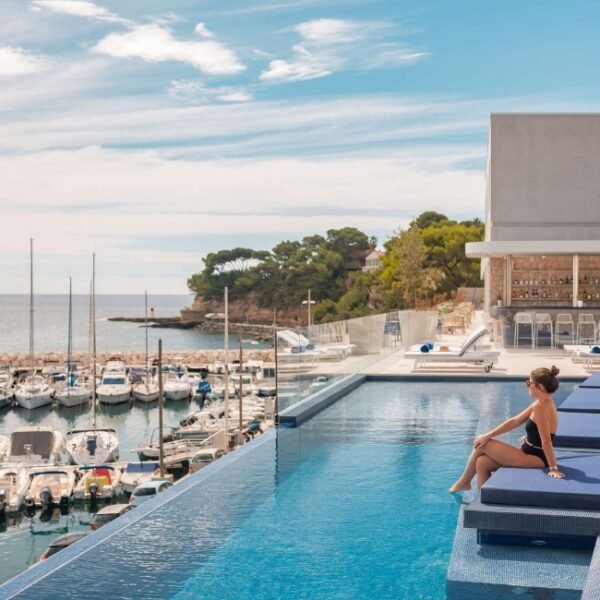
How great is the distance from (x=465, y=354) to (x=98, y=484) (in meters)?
15.5

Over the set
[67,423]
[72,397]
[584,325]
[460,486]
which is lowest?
[67,423]

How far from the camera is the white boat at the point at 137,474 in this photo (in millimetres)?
28342

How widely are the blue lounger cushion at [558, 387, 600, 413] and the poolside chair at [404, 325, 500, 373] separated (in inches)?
196

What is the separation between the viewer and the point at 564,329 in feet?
65.3

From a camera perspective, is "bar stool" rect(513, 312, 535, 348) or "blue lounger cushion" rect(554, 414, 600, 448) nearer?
"blue lounger cushion" rect(554, 414, 600, 448)

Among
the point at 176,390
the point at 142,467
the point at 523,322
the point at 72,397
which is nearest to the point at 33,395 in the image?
the point at 72,397

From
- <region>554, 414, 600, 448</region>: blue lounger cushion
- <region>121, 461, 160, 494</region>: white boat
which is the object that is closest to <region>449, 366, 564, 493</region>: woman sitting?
<region>554, 414, 600, 448</region>: blue lounger cushion

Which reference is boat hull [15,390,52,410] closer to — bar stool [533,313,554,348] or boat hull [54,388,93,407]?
boat hull [54,388,93,407]

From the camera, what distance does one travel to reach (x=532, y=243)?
2266 centimetres

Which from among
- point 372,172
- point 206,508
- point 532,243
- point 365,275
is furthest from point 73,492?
point 365,275

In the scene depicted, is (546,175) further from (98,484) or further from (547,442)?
(547,442)

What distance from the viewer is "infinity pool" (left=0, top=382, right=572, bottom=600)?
5.19 metres

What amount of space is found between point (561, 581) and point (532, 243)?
1859 centimetres

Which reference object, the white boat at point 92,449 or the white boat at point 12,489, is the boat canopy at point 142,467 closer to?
the white boat at point 92,449
